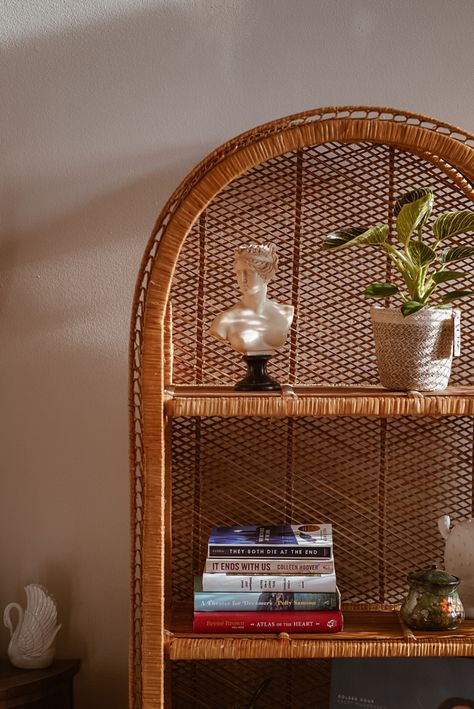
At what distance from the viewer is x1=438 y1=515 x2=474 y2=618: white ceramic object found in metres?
1.58

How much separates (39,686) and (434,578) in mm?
841

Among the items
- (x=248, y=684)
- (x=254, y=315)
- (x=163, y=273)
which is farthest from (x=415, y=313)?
(x=248, y=684)

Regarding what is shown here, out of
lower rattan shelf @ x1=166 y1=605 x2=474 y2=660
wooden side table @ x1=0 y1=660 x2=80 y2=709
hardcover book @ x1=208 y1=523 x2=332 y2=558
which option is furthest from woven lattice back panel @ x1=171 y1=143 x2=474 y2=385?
wooden side table @ x1=0 y1=660 x2=80 y2=709

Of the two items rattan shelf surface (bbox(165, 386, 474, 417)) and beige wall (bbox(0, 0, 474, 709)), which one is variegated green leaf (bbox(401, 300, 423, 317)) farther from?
beige wall (bbox(0, 0, 474, 709))

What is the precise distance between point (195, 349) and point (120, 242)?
311 mm

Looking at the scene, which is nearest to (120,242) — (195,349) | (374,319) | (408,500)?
(195,349)

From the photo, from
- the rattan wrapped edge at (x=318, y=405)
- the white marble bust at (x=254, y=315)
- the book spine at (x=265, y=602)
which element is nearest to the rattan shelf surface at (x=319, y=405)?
the rattan wrapped edge at (x=318, y=405)

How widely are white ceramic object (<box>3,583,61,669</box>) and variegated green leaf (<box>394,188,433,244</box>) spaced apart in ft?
3.54

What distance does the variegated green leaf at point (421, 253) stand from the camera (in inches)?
57.4

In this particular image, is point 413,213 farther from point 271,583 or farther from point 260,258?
point 271,583

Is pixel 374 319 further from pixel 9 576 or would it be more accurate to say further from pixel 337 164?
pixel 9 576

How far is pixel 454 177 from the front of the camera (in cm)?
170

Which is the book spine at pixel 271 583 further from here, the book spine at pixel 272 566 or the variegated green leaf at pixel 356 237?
the variegated green leaf at pixel 356 237

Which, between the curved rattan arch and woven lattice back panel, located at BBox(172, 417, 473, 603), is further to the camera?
woven lattice back panel, located at BBox(172, 417, 473, 603)
